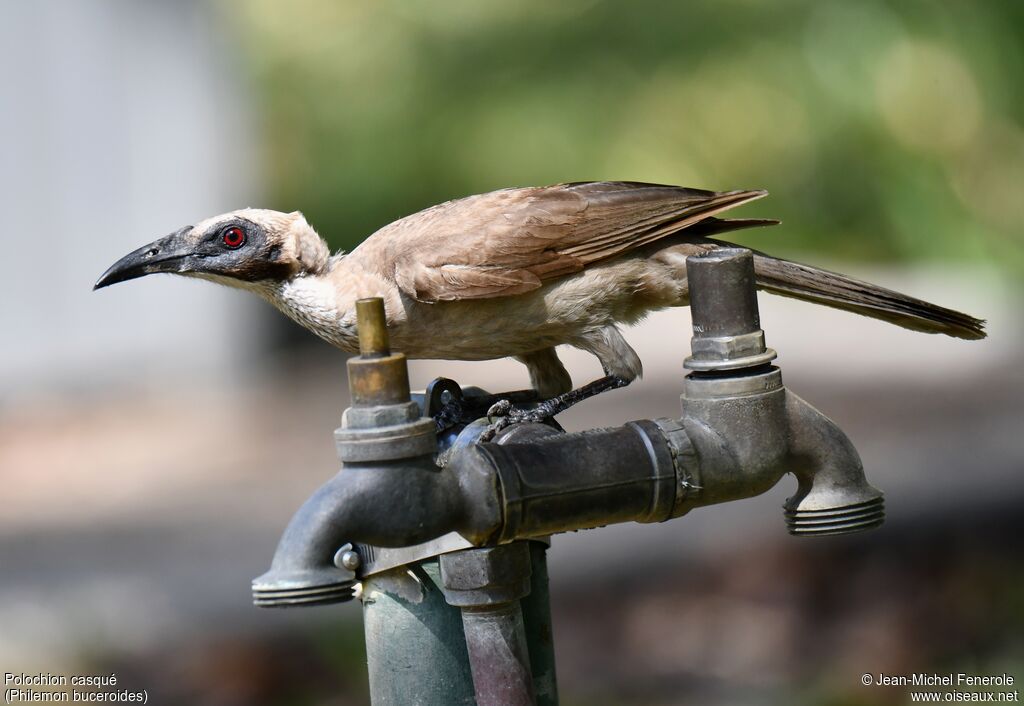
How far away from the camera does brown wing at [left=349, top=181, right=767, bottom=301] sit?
11.1 ft

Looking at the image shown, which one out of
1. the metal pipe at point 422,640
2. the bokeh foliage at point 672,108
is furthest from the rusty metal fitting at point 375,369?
the bokeh foliage at point 672,108

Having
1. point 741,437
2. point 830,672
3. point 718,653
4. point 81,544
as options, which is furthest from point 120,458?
point 741,437

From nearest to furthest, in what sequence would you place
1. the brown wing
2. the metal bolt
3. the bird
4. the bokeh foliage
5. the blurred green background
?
the metal bolt → the bird → the brown wing → the blurred green background → the bokeh foliage

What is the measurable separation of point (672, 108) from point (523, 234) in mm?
8199

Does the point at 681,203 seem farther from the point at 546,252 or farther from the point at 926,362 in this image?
the point at 926,362

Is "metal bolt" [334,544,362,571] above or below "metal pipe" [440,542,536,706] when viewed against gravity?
above

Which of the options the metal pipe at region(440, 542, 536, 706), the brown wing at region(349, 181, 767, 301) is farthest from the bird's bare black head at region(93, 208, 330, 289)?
the metal pipe at region(440, 542, 536, 706)

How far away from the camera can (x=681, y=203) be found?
355 cm

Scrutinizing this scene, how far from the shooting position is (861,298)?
345 cm

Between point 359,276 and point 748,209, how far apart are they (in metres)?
6.61

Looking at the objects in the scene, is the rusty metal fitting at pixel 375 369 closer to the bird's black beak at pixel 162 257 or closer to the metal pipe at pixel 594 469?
the metal pipe at pixel 594 469

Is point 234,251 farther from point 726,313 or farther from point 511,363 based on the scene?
point 511,363

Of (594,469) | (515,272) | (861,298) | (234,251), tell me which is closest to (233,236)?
(234,251)

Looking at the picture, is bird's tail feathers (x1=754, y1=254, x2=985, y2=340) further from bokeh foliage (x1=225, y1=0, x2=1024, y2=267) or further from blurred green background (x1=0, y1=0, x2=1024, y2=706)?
bokeh foliage (x1=225, y1=0, x2=1024, y2=267)
